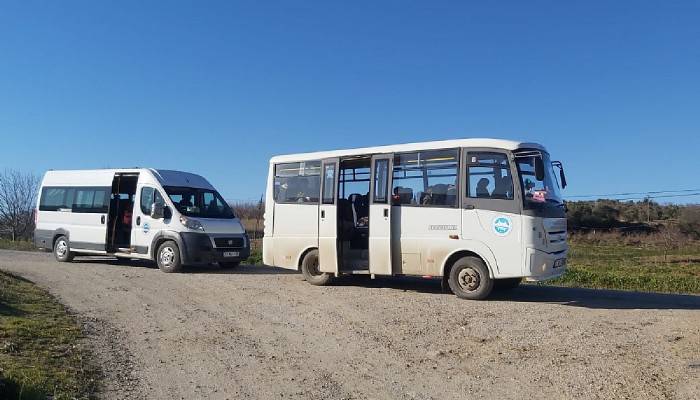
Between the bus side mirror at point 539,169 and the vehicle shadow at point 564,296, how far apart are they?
2232mm

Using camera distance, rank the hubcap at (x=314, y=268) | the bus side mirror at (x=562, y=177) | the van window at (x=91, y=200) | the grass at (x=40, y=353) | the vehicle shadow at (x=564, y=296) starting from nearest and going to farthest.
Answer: the grass at (x=40, y=353)
the vehicle shadow at (x=564, y=296)
the bus side mirror at (x=562, y=177)
the hubcap at (x=314, y=268)
the van window at (x=91, y=200)

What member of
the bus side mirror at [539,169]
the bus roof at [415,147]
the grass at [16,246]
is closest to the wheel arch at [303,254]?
the bus roof at [415,147]

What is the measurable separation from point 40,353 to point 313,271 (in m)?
6.77

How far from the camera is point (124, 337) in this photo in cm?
762

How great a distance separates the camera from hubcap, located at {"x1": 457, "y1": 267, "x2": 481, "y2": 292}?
10.6m

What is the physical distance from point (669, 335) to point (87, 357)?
7.07 m

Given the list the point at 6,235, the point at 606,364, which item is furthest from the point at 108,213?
the point at 6,235

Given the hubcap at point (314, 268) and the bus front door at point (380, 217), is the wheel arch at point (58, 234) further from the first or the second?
the bus front door at point (380, 217)

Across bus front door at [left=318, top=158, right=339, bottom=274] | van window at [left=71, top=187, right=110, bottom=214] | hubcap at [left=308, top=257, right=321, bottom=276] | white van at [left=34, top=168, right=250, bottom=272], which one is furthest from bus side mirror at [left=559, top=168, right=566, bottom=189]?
van window at [left=71, top=187, right=110, bottom=214]

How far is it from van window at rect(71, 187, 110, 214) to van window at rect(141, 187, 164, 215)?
1498mm

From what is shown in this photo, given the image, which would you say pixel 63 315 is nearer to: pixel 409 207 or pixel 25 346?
pixel 25 346

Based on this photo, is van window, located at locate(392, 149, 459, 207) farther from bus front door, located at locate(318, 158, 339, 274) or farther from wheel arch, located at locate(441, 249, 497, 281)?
bus front door, located at locate(318, 158, 339, 274)

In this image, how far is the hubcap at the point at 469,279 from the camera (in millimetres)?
10578

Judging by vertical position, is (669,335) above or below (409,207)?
below
